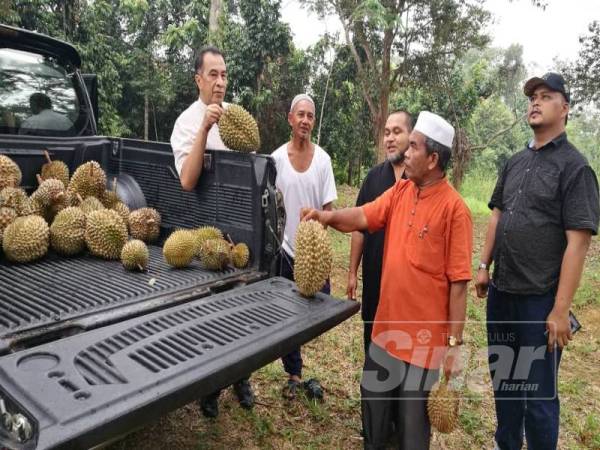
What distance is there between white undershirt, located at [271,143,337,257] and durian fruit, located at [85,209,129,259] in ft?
3.56

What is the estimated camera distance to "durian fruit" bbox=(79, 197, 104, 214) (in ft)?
8.57

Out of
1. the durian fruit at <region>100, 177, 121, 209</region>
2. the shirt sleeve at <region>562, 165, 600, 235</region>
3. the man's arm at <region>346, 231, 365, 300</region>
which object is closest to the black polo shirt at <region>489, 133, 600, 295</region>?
the shirt sleeve at <region>562, 165, 600, 235</region>

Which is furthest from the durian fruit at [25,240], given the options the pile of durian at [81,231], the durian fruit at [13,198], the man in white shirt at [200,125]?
the man in white shirt at [200,125]

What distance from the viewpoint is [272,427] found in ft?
9.76

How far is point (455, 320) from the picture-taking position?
2.17 metres

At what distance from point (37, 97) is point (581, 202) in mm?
3479

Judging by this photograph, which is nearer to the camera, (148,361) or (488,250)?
(148,361)

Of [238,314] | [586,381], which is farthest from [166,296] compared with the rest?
[586,381]

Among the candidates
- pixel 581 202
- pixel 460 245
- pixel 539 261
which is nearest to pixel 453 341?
pixel 460 245

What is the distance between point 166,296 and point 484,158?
77.3ft

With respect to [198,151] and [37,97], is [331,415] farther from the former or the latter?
[37,97]

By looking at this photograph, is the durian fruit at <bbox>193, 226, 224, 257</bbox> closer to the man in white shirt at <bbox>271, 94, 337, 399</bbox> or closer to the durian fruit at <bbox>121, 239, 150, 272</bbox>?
the durian fruit at <bbox>121, 239, 150, 272</bbox>

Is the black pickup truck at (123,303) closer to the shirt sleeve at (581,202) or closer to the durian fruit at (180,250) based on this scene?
the durian fruit at (180,250)

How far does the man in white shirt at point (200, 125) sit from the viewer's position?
8.19 ft
